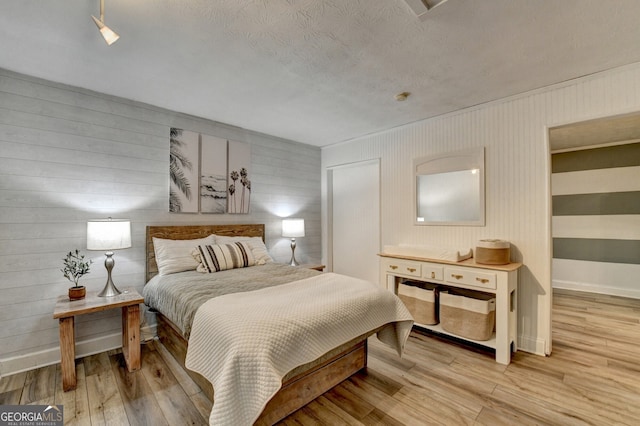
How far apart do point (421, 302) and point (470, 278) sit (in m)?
0.61

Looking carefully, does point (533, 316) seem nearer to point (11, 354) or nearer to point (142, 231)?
point (142, 231)

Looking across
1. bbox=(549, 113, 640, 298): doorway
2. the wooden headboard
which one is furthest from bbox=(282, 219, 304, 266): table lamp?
bbox=(549, 113, 640, 298): doorway

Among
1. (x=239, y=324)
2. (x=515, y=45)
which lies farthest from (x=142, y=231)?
(x=515, y=45)

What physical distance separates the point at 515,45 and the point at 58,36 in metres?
3.12

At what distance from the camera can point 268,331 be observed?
4.93 feet

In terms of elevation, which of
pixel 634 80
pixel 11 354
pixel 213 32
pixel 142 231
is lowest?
pixel 11 354

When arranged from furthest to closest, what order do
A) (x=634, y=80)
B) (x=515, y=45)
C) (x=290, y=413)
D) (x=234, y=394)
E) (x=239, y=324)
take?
(x=634, y=80), (x=515, y=45), (x=290, y=413), (x=239, y=324), (x=234, y=394)

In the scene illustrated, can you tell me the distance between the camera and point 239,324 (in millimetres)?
1540

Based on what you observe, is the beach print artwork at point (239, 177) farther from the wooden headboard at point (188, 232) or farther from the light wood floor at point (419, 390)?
the light wood floor at point (419, 390)

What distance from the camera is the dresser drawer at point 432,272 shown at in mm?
2838

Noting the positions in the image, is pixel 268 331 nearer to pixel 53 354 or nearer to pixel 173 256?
pixel 173 256

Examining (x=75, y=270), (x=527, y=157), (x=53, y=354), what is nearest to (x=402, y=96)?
(x=527, y=157)

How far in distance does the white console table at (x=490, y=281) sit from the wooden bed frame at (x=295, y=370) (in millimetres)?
1073

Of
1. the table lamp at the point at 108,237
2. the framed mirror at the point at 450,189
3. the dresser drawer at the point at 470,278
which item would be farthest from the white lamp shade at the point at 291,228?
the dresser drawer at the point at 470,278
